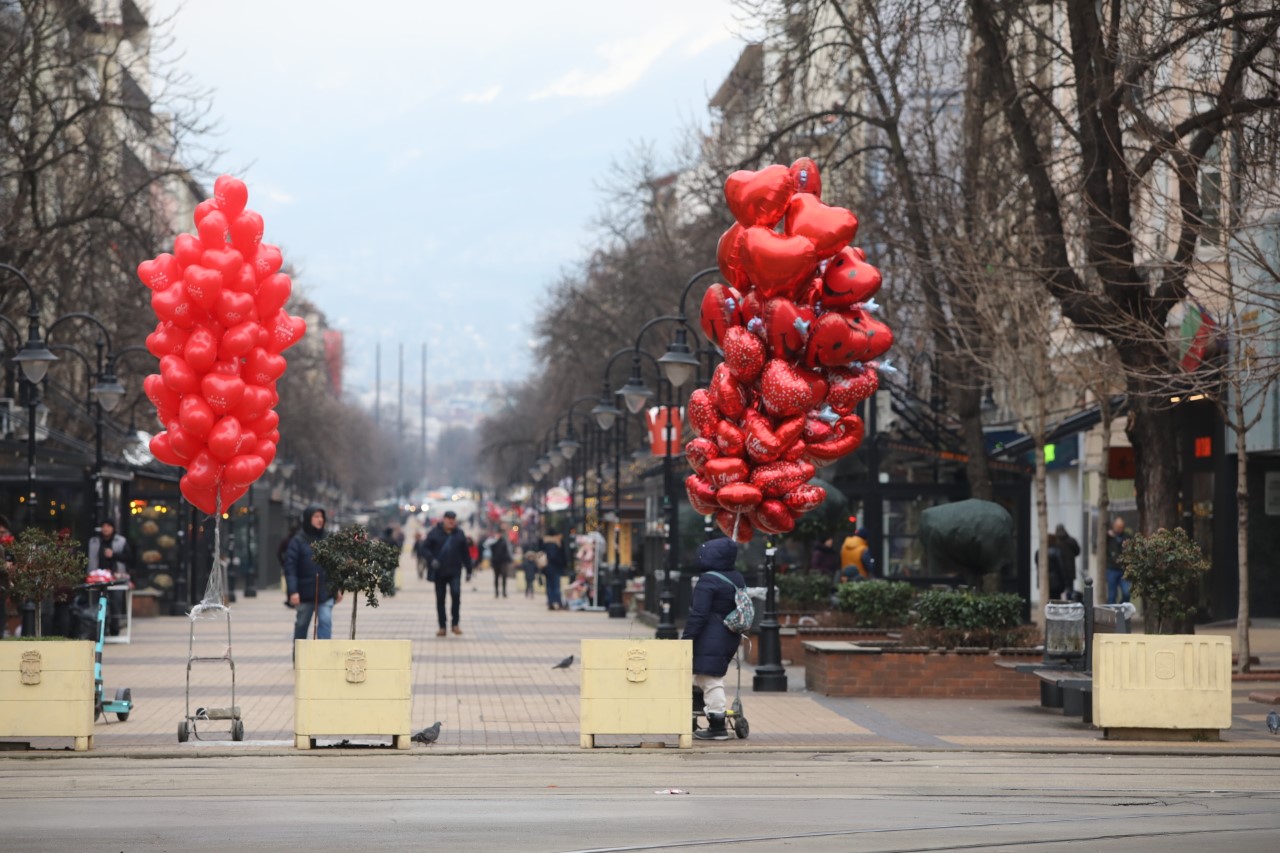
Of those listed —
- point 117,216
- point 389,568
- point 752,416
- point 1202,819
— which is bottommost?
point 1202,819

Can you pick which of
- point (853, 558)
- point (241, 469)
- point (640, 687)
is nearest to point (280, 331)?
point (241, 469)

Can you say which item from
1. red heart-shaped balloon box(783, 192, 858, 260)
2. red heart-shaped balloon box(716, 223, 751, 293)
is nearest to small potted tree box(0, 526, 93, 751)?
red heart-shaped balloon box(716, 223, 751, 293)

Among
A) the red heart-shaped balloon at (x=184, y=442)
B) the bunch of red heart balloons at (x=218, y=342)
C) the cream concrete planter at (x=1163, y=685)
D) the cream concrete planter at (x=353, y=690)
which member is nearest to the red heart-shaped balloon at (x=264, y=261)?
the bunch of red heart balloons at (x=218, y=342)

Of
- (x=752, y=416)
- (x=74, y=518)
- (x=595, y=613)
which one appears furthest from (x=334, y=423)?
(x=752, y=416)

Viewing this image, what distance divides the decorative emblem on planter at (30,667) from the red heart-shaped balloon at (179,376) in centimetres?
321

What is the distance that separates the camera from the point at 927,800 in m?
12.8

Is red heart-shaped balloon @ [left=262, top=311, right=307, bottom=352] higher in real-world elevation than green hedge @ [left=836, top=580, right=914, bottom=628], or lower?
higher

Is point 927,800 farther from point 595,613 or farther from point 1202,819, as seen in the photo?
point 595,613

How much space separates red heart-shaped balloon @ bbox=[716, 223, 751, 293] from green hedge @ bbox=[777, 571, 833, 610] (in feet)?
25.9

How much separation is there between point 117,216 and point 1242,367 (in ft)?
67.3

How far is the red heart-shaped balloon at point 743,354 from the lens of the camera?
20.2 m

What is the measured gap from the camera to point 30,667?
15.6m

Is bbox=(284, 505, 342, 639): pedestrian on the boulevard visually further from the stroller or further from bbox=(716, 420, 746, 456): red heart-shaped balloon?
the stroller

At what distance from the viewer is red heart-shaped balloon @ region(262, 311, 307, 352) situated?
1836cm
